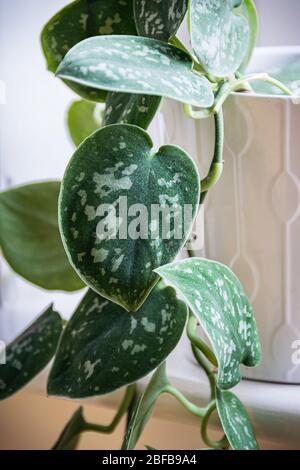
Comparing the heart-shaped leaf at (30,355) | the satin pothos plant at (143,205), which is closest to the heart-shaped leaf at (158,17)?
the satin pothos plant at (143,205)

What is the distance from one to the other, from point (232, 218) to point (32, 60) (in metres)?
0.50

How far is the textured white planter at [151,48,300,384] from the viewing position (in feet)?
1.69

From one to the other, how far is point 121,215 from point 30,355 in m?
0.23

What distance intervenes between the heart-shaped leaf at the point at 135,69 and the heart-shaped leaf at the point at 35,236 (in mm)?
268

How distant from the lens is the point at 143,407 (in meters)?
0.53

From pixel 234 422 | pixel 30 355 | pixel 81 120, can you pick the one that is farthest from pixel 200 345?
pixel 81 120

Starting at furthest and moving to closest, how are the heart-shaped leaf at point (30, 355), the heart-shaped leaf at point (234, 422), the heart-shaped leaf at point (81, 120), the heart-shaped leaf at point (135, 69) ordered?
1. the heart-shaped leaf at point (81, 120)
2. the heart-shaped leaf at point (30, 355)
3. the heart-shaped leaf at point (234, 422)
4. the heart-shaped leaf at point (135, 69)

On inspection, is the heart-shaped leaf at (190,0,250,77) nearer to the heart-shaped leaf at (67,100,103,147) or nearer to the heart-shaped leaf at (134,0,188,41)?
the heart-shaped leaf at (134,0,188,41)

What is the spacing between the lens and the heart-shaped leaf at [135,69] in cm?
37

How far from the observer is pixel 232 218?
562 mm

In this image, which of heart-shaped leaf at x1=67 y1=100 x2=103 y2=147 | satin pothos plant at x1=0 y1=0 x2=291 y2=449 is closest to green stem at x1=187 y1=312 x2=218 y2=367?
satin pothos plant at x1=0 y1=0 x2=291 y2=449

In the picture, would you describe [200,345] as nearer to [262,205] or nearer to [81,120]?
[262,205]

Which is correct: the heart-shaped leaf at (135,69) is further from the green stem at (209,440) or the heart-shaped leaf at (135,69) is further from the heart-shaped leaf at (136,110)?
the green stem at (209,440)

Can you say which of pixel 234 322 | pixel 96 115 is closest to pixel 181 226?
pixel 234 322
